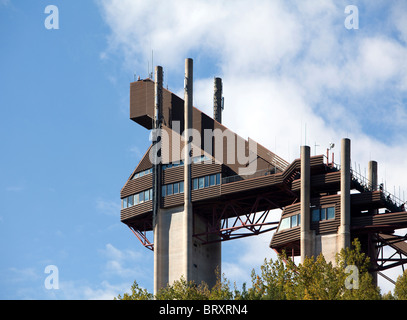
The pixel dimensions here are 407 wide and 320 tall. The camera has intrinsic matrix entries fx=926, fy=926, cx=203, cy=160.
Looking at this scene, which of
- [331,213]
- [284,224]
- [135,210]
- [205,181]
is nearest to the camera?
[331,213]

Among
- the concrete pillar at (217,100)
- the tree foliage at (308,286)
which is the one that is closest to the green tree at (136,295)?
the tree foliage at (308,286)

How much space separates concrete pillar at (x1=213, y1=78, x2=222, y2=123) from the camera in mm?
155000

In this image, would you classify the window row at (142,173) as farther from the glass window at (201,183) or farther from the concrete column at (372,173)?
the concrete column at (372,173)

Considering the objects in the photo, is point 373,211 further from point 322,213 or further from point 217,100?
point 217,100

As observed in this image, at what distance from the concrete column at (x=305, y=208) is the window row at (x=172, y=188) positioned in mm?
22954

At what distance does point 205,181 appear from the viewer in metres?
136

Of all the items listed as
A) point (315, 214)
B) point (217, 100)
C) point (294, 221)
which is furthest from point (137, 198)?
point (315, 214)

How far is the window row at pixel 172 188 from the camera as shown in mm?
138012

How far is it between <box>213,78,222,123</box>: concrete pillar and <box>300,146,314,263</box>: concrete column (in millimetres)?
34640

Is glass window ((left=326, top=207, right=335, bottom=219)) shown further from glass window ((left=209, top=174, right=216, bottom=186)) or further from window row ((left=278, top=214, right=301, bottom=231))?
glass window ((left=209, top=174, right=216, bottom=186))

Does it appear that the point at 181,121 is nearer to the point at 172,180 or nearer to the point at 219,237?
the point at 172,180

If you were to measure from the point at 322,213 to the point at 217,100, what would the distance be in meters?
41.3
